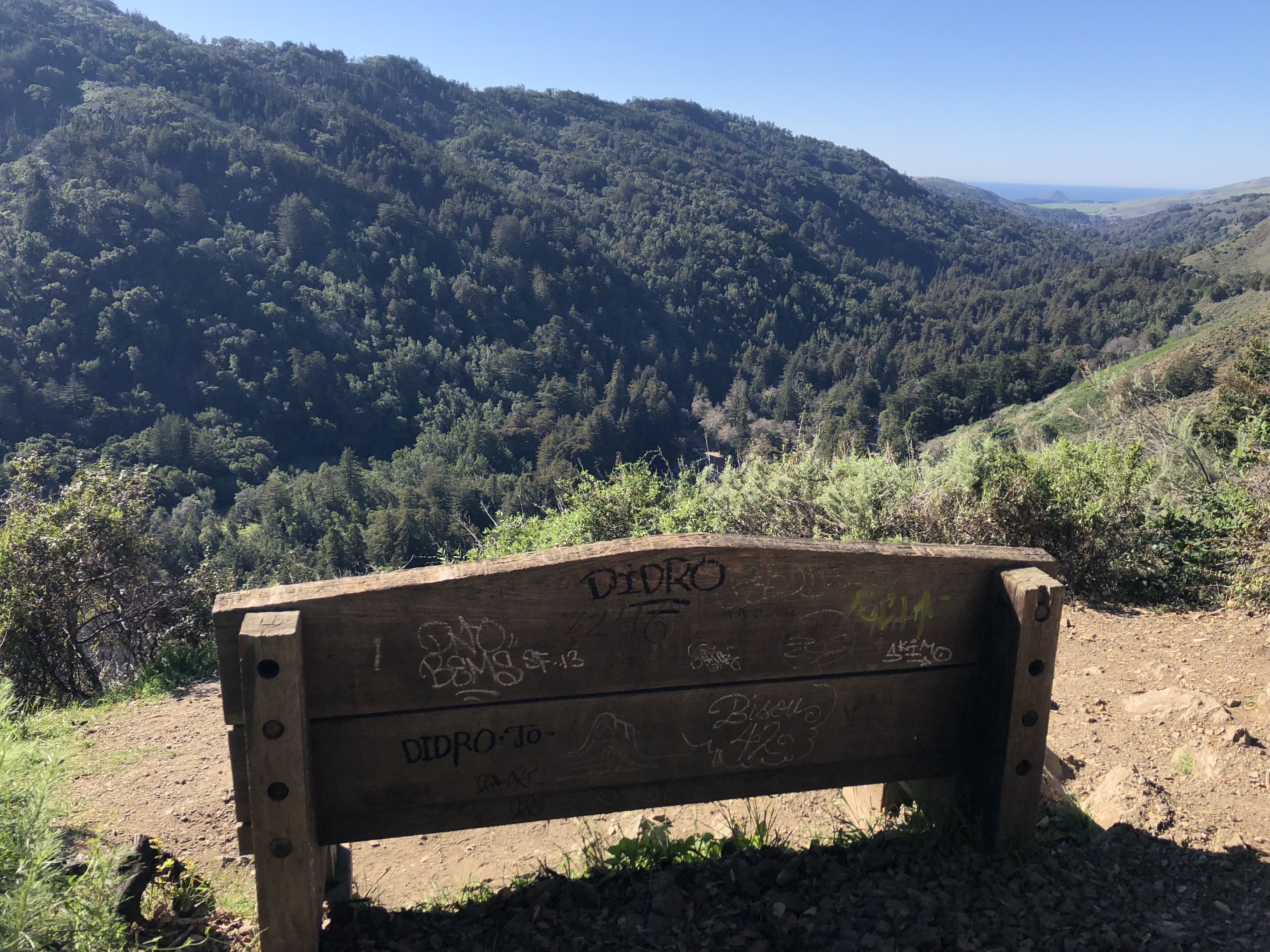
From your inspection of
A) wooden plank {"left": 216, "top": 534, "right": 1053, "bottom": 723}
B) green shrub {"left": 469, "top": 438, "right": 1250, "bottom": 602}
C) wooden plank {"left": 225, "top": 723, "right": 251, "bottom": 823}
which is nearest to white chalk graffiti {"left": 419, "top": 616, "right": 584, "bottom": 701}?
wooden plank {"left": 216, "top": 534, "right": 1053, "bottom": 723}

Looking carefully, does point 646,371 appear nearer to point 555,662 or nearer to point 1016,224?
point 555,662

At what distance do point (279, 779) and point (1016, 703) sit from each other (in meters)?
1.50

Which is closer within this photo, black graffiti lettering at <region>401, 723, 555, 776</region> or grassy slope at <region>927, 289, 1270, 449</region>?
black graffiti lettering at <region>401, 723, 555, 776</region>

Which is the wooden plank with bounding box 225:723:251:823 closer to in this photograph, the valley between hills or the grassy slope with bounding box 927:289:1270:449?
the valley between hills

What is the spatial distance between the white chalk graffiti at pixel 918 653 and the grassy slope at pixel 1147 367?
6.58m

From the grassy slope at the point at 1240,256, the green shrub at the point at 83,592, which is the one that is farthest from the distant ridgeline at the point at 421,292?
the green shrub at the point at 83,592

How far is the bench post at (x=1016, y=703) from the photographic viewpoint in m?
1.61

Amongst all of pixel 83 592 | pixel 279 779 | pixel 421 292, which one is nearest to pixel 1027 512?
pixel 279 779

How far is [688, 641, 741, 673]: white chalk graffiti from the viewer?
1.56 metres

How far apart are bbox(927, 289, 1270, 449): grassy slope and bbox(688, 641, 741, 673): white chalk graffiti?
6955 mm

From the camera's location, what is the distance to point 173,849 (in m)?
2.56

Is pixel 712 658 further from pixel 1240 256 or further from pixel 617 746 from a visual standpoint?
pixel 1240 256

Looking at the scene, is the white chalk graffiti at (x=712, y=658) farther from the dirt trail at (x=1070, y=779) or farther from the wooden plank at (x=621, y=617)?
the dirt trail at (x=1070, y=779)

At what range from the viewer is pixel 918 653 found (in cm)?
169
